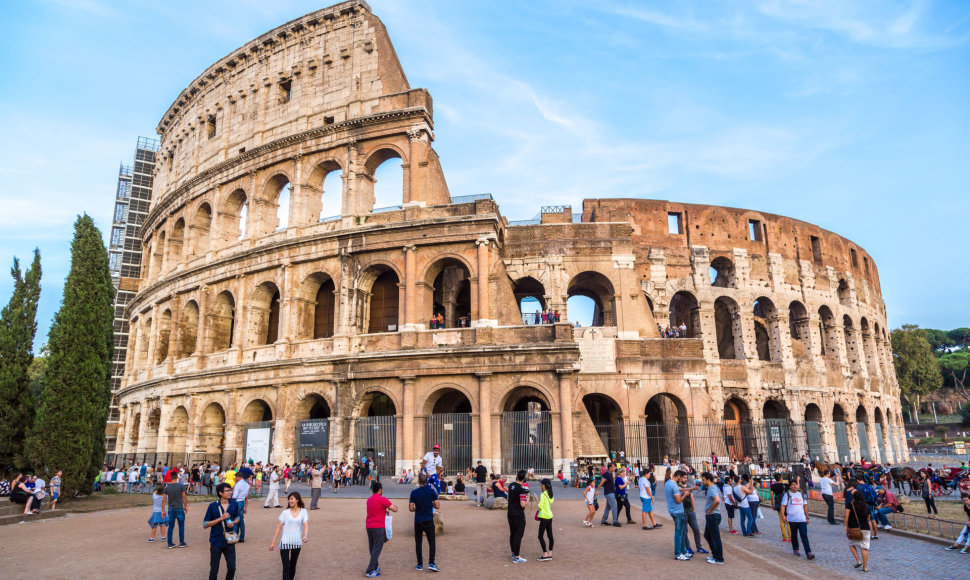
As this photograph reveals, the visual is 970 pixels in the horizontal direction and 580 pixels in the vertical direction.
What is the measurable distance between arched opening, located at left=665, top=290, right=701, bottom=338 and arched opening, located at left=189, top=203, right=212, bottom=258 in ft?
75.0

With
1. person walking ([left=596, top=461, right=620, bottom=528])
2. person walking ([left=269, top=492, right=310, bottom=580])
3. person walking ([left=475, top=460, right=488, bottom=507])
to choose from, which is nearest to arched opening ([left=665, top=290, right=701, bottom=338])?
person walking ([left=475, top=460, right=488, bottom=507])

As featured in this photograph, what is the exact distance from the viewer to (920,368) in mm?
53062

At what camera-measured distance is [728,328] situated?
29.2 metres

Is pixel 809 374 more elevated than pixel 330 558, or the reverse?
pixel 809 374

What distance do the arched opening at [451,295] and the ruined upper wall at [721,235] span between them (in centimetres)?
704

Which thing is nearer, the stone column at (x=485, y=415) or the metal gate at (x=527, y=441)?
the stone column at (x=485, y=415)

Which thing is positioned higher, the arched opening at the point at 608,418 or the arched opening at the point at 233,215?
the arched opening at the point at 233,215

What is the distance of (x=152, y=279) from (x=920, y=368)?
64.1 meters

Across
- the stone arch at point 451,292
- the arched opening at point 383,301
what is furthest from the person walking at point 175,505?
the arched opening at point 383,301

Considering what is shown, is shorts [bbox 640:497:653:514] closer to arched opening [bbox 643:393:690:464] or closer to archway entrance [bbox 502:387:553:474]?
archway entrance [bbox 502:387:553:474]

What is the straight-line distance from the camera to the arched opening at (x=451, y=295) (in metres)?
22.9

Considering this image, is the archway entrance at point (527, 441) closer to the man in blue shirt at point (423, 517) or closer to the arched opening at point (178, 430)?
the man in blue shirt at point (423, 517)

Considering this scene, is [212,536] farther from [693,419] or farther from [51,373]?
[693,419]

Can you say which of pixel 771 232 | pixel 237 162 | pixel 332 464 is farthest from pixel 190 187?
pixel 771 232
